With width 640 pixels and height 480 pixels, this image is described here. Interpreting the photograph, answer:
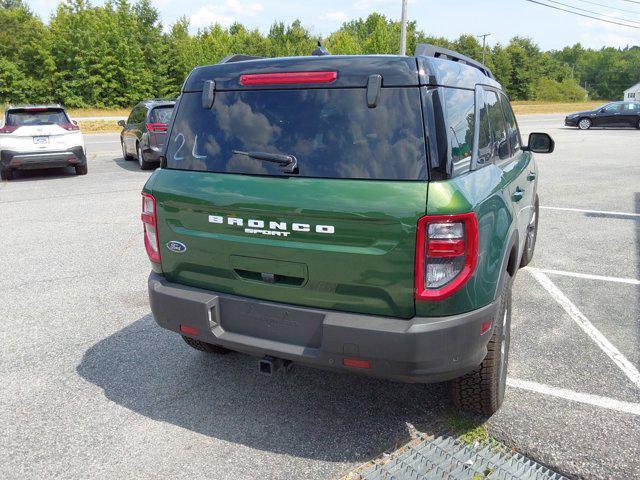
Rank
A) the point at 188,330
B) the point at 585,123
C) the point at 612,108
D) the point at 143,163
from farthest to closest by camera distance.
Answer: the point at 585,123 → the point at 612,108 → the point at 143,163 → the point at 188,330

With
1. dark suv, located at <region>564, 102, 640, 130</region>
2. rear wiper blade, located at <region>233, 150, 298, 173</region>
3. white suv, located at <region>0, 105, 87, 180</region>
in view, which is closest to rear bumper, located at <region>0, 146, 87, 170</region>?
white suv, located at <region>0, 105, 87, 180</region>

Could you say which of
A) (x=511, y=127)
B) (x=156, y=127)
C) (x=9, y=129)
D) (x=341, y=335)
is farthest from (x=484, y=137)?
(x=9, y=129)

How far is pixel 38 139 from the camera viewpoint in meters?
12.2

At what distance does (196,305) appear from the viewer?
300cm

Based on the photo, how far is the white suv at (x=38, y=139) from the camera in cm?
1203

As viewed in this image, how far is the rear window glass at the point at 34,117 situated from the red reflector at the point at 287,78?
36.1ft

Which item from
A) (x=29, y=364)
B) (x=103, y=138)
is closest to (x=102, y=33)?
(x=103, y=138)

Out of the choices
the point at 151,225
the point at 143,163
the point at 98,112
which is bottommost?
the point at 143,163

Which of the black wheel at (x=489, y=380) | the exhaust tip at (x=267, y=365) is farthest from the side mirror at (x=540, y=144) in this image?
the exhaust tip at (x=267, y=365)

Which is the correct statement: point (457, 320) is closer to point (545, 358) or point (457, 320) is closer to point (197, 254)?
point (197, 254)

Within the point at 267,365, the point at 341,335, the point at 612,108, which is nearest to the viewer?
the point at 341,335

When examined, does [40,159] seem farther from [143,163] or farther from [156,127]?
[156,127]

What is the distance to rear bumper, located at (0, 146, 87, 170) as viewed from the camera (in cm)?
1201

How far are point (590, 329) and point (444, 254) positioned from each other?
8.65ft
